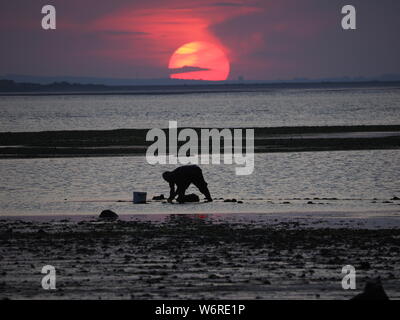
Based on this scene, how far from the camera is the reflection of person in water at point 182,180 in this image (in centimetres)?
2925

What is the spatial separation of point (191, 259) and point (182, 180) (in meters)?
11.5

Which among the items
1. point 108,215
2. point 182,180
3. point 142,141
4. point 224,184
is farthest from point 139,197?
point 142,141

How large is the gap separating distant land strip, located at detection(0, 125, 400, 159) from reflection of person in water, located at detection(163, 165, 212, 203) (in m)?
21.9

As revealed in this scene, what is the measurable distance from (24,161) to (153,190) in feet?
51.3

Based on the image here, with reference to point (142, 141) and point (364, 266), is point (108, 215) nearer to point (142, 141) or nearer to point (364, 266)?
point (364, 266)

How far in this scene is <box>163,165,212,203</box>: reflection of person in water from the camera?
1152 inches

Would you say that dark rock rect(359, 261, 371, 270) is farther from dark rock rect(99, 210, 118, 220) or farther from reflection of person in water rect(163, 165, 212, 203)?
reflection of person in water rect(163, 165, 212, 203)

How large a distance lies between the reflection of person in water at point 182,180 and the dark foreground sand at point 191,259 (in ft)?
17.1

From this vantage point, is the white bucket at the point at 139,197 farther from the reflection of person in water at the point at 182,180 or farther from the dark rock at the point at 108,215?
Answer: the dark rock at the point at 108,215

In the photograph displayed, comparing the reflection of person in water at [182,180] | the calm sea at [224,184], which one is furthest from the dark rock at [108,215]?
the reflection of person in water at [182,180]

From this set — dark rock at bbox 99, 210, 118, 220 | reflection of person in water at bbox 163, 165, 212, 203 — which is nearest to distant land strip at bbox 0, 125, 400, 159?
reflection of person in water at bbox 163, 165, 212, 203

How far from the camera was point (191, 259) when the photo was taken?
58.8 feet
